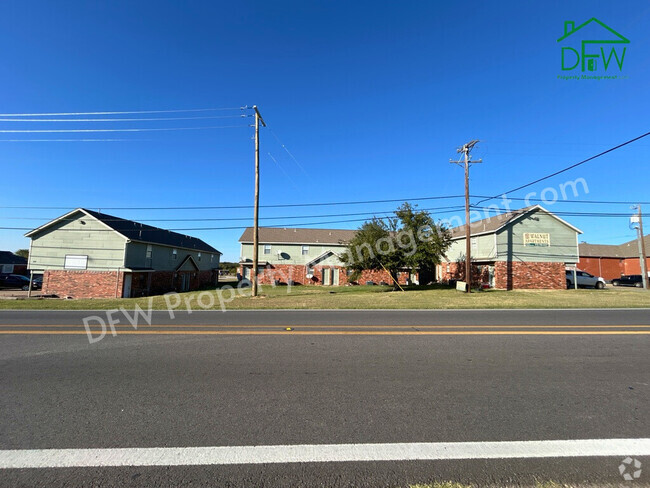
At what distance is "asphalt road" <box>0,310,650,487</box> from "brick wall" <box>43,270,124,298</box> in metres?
21.9

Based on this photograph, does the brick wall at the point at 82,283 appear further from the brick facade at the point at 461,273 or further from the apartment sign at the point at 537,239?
the apartment sign at the point at 537,239

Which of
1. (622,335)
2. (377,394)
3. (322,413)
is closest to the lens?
(322,413)

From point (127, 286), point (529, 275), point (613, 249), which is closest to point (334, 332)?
point (127, 286)

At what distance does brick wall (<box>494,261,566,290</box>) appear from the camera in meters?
28.0

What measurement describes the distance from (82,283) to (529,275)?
40.0 meters

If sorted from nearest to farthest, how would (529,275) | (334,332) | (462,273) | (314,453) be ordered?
(314,453), (334,332), (529,275), (462,273)

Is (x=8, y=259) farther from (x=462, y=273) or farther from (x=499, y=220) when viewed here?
(x=499, y=220)

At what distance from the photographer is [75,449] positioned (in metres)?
2.94

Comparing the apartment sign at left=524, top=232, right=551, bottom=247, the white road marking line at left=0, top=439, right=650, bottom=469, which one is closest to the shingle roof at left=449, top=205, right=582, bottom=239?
the apartment sign at left=524, top=232, right=551, bottom=247

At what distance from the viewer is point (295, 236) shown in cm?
4109

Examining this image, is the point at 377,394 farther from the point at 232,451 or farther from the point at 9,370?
the point at 9,370

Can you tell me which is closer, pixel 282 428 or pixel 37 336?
pixel 282 428

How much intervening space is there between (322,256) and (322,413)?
114 ft

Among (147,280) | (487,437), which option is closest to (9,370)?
(487,437)
